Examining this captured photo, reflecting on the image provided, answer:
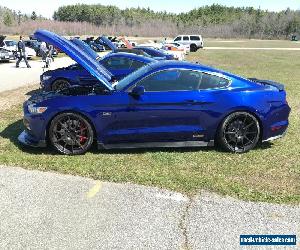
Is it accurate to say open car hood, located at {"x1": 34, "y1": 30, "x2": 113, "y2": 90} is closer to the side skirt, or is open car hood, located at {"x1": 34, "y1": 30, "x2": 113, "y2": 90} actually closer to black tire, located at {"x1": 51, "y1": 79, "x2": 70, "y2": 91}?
the side skirt

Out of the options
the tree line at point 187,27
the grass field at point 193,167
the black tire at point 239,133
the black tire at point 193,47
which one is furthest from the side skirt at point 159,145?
the tree line at point 187,27

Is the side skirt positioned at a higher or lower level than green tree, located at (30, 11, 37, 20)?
lower

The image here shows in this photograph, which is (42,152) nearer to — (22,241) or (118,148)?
(118,148)

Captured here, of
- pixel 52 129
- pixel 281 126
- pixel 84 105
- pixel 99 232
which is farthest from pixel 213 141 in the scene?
pixel 99 232

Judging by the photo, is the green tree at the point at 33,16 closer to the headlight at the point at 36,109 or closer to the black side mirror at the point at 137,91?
the headlight at the point at 36,109

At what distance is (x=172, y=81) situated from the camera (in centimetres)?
647

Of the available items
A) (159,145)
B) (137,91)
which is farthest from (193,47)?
(137,91)

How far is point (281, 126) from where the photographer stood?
6684 millimetres

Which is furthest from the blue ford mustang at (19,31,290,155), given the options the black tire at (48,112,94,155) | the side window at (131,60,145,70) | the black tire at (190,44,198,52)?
the black tire at (190,44,198,52)

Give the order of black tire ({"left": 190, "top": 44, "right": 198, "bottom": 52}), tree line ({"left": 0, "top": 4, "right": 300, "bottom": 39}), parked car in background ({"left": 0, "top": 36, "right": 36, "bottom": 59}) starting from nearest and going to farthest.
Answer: parked car in background ({"left": 0, "top": 36, "right": 36, "bottom": 59}), black tire ({"left": 190, "top": 44, "right": 198, "bottom": 52}), tree line ({"left": 0, "top": 4, "right": 300, "bottom": 39})

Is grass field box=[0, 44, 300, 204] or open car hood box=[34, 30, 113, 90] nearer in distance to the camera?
grass field box=[0, 44, 300, 204]

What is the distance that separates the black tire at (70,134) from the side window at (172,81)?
1.04 m

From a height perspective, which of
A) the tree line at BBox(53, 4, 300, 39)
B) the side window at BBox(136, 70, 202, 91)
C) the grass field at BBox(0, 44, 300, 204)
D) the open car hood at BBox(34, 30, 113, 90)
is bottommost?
the grass field at BBox(0, 44, 300, 204)

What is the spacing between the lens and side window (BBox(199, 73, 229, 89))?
6.48 m
